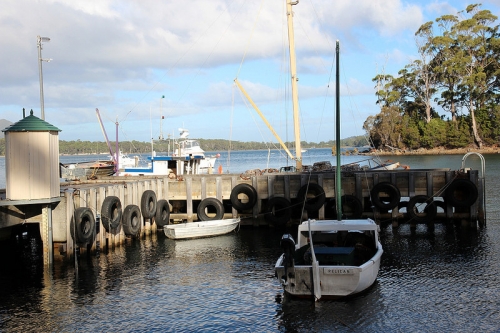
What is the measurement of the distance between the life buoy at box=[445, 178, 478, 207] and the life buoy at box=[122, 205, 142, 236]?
17.0 metres

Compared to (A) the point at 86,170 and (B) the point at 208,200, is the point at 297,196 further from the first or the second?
(A) the point at 86,170

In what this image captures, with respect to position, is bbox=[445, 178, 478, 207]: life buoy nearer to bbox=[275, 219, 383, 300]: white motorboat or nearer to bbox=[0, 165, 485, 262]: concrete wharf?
bbox=[0, 165, 485, 262]: concrete wharf

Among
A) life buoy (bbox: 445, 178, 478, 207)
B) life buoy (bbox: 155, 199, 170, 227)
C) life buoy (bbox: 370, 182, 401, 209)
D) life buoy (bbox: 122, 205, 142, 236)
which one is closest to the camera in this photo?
life buoy (bbox: 122, 205, 142, 236)

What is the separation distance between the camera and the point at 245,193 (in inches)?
1258

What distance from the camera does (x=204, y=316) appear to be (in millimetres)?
16141

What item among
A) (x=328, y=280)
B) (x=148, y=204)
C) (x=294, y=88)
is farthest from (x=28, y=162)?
(x=294, y=88)

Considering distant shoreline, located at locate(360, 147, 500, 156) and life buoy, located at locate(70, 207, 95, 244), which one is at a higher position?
distant shoreline, located at locate(360, 147, 500, 156)

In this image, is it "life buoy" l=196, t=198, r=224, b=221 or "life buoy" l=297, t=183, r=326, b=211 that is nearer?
"life buoy" l=297, t=183, r=326, b=211

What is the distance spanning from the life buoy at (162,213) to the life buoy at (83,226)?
24.0 feet

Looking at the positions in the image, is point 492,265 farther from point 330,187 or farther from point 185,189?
point 185,189

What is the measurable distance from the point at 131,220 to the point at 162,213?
3.98m

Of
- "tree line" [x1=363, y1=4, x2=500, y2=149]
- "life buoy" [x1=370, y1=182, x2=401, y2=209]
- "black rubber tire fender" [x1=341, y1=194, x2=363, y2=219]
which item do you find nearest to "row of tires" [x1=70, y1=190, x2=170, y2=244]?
"black rubber tire fender" [x1=341, y1=194, x2=363, y2=219]

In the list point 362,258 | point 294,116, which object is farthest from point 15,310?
point 294,116

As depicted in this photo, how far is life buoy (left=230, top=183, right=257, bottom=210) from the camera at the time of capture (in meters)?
31.7
